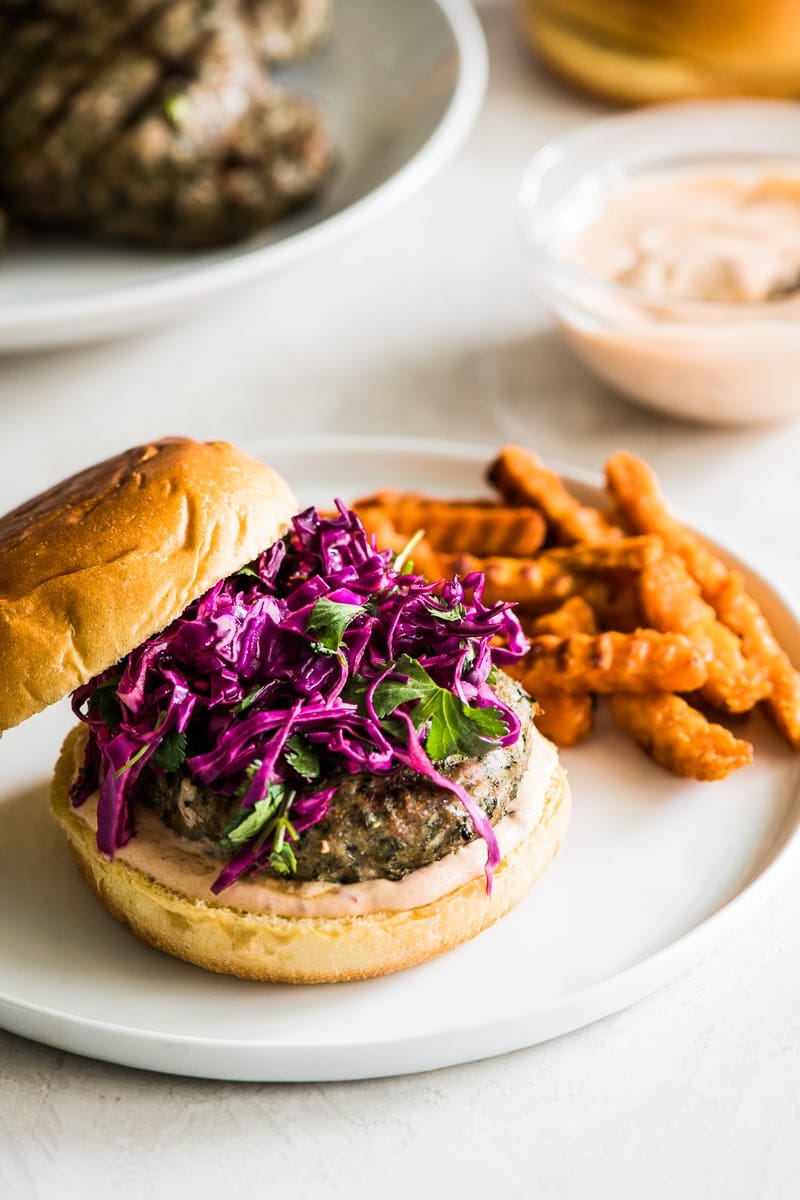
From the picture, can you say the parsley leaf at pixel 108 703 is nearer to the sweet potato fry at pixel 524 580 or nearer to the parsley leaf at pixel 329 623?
the parsley leaf at pixel 329 623

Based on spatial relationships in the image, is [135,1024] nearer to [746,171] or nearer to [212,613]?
[212,613]

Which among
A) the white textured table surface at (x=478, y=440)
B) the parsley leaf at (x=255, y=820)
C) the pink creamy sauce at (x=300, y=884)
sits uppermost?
the parsley leaf at (x=255, y=820)

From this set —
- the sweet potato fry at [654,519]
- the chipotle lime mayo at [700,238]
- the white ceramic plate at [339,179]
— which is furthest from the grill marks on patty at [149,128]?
the sweet potato fry at [654,519]

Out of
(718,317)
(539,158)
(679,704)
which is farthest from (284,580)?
(539,158)

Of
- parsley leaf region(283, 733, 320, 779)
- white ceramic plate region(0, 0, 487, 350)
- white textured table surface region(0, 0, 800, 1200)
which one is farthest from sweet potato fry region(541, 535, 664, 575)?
white ceramic plate region(0, 0, 487, 350)

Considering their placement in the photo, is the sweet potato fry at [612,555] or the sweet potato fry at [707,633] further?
the sweet potato fry at [612,555]

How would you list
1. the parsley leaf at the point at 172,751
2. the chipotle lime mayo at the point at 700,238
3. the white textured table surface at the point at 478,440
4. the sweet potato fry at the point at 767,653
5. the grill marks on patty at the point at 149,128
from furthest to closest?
the grill marks on patty at the point at 149,128 < the chipotle lime mayo at the point at 700,238 < the sweet potato fry at the point at 767,653 < the parsley leaf at the point at 172,751 < the white textured table surface at the point at 478,440
